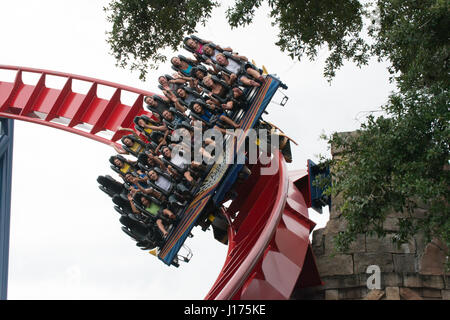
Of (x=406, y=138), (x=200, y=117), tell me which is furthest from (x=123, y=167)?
(x=406, y=138)

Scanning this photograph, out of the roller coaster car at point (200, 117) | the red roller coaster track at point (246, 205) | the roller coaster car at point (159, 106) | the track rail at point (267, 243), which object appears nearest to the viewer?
the track rail at point (267, 243)

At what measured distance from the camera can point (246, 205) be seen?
35.8ft

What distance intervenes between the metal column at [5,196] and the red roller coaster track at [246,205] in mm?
829

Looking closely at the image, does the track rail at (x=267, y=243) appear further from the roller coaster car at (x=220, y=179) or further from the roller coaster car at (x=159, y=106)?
the roller coaster car at (x=159, y=106)

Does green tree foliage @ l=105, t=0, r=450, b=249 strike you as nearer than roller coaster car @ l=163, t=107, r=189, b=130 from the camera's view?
Yes

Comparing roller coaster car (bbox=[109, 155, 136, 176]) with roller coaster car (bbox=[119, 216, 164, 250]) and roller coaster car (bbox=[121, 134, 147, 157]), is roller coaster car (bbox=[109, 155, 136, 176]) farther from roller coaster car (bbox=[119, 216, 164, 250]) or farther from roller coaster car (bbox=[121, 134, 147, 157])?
roller coaster car (bbox=[119, 216, 164, 250])

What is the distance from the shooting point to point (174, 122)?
9.63m

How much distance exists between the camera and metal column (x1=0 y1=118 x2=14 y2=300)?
35.3 ft

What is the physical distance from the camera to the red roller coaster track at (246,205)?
787cm

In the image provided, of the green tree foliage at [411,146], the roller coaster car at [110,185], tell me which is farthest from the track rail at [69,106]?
the green tree foliage at [411,146]

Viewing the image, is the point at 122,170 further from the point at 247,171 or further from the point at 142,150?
the point at 247,171

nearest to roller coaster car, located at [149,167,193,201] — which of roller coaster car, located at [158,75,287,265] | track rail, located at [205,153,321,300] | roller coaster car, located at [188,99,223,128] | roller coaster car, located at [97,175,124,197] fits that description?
roller coaster car, located at [158,75,287,265]

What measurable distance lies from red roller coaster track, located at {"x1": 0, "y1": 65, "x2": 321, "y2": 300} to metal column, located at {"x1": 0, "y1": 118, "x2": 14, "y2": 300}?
829mm
